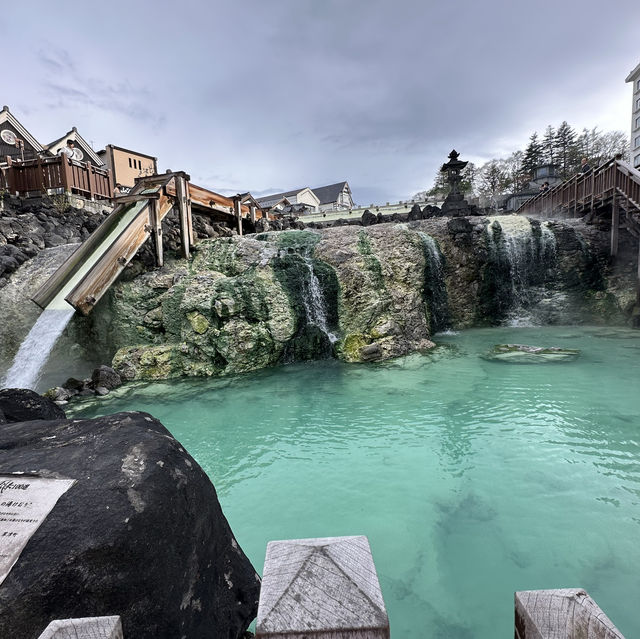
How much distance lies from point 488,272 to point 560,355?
553 cm

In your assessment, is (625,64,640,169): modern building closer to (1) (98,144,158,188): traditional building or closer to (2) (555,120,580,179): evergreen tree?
(2) (555,120,580,179): evergreen tree

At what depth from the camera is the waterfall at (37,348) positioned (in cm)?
728

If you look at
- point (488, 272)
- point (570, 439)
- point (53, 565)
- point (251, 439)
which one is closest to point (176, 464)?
point (53, 565)

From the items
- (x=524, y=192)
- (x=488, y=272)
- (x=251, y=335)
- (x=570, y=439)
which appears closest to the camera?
(x=570, y=439)

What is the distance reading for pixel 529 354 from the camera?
8.38m

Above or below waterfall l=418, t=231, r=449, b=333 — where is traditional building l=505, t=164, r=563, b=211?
above

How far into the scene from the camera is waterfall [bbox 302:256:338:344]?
955 cm

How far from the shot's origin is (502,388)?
255 inches

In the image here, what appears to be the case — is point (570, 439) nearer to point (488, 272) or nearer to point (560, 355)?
point (560, 355)

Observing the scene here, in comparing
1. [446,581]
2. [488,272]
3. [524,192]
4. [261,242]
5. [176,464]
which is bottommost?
[446,581]

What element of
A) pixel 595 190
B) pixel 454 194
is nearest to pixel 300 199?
pixel 454 194

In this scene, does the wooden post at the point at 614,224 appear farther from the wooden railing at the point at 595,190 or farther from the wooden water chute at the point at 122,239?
the wooden water chute at the point at 122,239

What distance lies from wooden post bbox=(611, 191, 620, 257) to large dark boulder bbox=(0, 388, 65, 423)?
15.7 m

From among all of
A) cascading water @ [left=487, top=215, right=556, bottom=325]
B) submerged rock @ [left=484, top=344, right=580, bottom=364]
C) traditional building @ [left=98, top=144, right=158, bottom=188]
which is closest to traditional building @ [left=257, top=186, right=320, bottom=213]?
traditional building @ [left=98, top=144, right=158, bottom=188]
